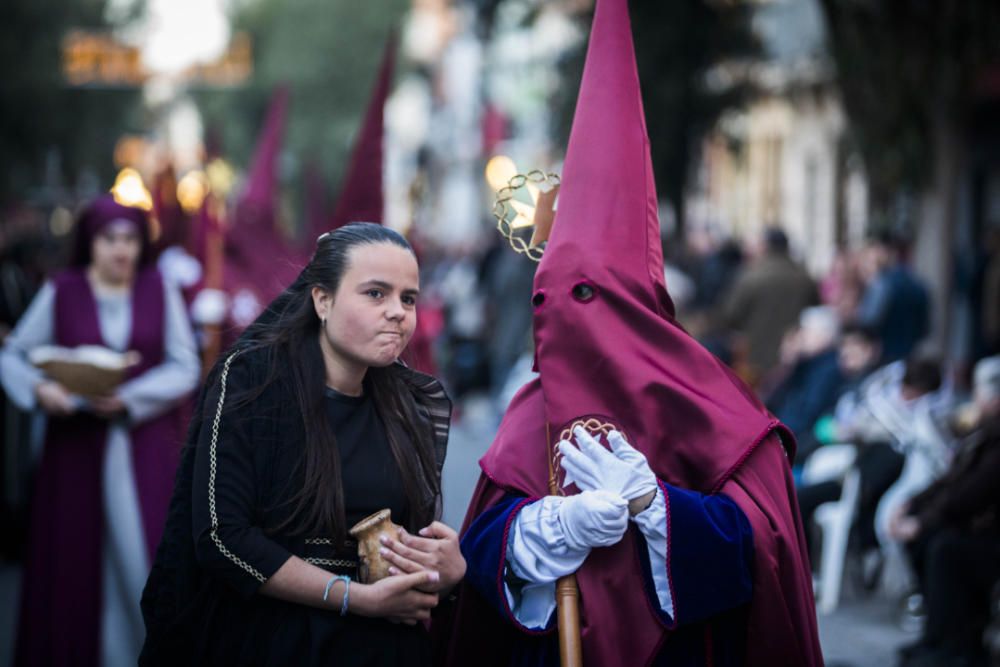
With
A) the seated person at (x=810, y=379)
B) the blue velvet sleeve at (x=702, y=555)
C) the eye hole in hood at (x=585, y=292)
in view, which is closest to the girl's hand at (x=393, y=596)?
the blue velvet sleeve at (x=702, y=555)

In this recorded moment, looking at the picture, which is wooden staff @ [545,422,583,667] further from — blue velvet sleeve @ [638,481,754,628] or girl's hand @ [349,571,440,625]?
girl's hand @ [349,571,440,625]

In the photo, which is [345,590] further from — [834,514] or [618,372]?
[834,514]

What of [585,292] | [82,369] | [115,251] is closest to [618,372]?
[585,292]

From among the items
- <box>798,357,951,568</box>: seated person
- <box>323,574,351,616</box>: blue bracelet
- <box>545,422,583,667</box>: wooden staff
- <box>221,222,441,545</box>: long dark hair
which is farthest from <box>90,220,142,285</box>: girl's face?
<box>798,357,951,568</box>: seated person

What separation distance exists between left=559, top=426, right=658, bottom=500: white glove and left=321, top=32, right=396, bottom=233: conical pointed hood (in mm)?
3713

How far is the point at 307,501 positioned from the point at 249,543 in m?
0.16

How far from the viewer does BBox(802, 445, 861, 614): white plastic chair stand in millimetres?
8281

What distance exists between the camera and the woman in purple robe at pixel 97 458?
590 cm

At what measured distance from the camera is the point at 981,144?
59.2 feet

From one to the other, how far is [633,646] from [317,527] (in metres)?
0.79

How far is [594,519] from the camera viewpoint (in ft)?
11.6

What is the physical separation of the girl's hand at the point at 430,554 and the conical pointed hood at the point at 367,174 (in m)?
3.85

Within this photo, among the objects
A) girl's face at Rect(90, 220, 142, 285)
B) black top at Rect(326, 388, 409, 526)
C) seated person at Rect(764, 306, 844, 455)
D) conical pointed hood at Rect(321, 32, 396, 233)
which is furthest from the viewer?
seated person at Rect(764, 306, 844, 455)

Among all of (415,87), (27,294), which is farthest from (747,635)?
(415,87)
